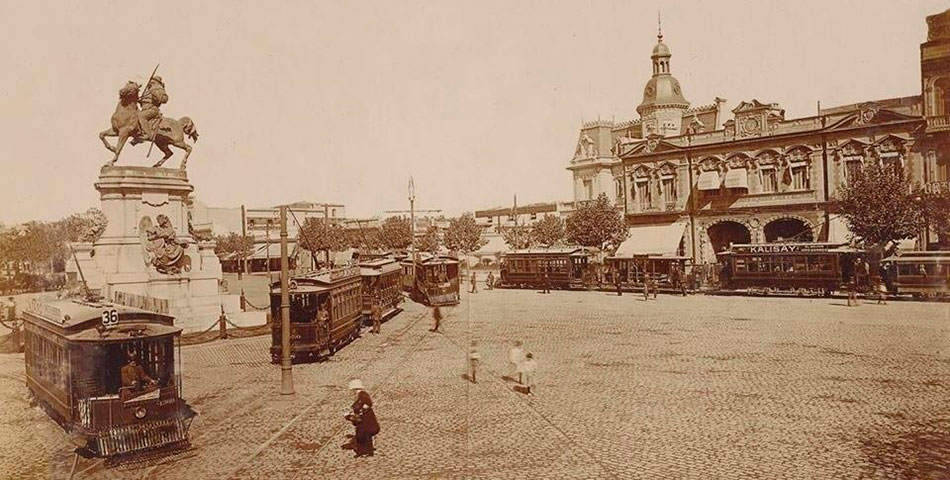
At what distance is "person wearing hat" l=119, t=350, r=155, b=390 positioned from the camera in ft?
37.9

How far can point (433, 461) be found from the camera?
10.5 meters

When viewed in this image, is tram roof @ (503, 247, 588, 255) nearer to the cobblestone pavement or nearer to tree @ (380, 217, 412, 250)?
the cobblestone pavement

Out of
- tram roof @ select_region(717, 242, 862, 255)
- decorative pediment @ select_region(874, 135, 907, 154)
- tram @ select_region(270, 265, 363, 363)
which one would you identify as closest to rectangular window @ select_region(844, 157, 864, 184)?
decorative pediment @ select_region(874, 135, 907, 154)

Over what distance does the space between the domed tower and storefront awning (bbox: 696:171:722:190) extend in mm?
22087

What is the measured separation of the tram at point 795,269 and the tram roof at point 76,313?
30.7m

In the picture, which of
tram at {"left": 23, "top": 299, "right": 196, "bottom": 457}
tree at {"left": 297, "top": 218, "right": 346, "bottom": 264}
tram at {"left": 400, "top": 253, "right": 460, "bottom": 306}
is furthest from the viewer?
tree at {"left": 297, "top": 218, "right": 346, "bottom": 264}

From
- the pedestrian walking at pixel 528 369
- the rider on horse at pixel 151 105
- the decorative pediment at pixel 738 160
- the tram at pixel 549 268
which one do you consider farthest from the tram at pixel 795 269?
the rider on horse at pixel 151 105

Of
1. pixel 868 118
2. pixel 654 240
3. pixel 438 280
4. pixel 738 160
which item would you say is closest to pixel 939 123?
pixel 868 118

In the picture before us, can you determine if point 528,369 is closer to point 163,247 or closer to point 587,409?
point 587,409

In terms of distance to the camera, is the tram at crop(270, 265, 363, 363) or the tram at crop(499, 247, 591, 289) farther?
the tram at crop(499, 247, 591, 289)

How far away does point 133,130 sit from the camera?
85.4ft

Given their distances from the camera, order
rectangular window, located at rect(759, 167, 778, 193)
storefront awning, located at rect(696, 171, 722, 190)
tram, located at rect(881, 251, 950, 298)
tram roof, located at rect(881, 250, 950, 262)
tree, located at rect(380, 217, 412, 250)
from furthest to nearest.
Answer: tree, located at rect(380, 217, 412, 250) < storefront awning, located at rect(696, 171, 722, 190) < rectangular window, located at rect(759, 167, 778, 193) < tram roof, located at rect(881, 250, 950, 262) < tram, located at rect(881, 251, 950, 298)

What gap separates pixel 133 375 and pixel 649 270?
35.2 meters

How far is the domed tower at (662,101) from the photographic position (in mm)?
69562
